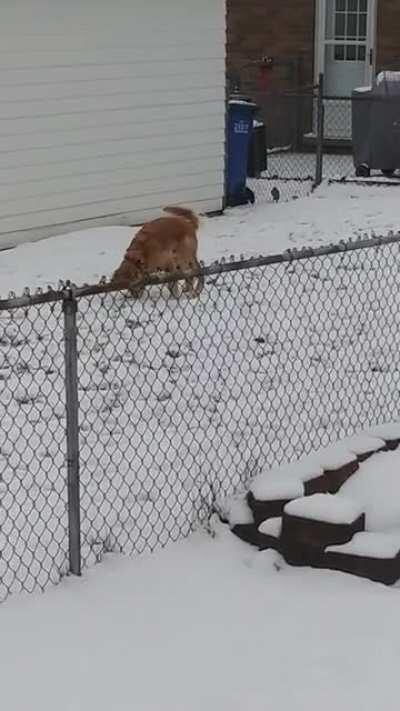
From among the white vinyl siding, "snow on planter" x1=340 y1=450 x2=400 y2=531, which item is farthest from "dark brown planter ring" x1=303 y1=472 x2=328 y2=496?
the white vinyl siding

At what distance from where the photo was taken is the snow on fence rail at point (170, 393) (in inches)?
207

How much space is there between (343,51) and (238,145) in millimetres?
6178

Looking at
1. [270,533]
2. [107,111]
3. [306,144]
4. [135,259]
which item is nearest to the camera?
[270,533]

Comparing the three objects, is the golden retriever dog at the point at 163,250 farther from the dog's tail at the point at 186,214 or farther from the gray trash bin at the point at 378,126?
the gray trash bin at the point at 378,126

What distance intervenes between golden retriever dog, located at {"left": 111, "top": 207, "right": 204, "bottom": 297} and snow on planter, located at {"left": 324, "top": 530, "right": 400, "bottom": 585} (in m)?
4.56

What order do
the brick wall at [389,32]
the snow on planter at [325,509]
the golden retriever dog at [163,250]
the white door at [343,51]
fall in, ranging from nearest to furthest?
the snow on planter at [325,509] < the golden retriever dog at [163,250] < the brick wall at [389,32] < the white door at [343,51]

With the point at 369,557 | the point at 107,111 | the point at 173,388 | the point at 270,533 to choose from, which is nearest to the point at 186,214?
the point at 173,388

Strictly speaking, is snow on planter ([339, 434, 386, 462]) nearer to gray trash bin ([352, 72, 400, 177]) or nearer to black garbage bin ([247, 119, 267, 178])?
black garbage bin ([247, 119, 267, 178])

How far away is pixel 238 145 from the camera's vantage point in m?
14.2

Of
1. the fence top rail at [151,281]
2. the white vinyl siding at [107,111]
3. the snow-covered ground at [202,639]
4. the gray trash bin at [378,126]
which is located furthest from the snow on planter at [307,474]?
the gray trash bin at [378,126]

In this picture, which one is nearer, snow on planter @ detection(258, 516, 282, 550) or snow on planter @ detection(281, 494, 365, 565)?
snow on planter @ detection(281, 494, 365, 565)

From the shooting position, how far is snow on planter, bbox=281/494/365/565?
4.94 m

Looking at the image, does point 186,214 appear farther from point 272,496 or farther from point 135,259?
point 272,496

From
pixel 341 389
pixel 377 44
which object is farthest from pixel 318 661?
pixel 377 44
